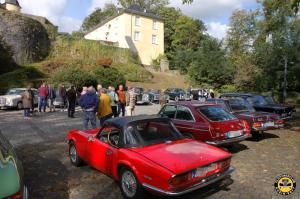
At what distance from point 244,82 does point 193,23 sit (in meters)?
29.8

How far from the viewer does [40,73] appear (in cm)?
3488

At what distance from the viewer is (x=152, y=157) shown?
5.33m

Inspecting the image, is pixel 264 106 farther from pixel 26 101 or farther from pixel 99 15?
pixel 99 15

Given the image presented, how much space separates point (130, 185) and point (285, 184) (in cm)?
318

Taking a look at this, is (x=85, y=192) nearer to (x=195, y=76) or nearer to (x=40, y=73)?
(x=40, y=73)

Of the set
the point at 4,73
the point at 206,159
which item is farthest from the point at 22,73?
the point at 206,159

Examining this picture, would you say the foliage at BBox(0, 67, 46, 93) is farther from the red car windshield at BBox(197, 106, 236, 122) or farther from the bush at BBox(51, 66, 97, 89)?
the red car windshield at BBox(197, 106, 236, 122)

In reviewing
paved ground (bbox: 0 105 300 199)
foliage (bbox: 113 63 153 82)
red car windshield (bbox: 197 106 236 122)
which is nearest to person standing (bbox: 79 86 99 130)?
paved ground (bbox: 0 105 300 199)

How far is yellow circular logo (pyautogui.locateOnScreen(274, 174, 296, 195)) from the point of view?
5934mm

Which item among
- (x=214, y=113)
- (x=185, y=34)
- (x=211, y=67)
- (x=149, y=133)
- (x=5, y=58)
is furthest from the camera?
(x=185, y=34)

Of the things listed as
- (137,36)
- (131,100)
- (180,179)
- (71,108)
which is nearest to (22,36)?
(137,36)

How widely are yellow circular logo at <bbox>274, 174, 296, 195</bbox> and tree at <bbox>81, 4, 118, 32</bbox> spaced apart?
6941 cm

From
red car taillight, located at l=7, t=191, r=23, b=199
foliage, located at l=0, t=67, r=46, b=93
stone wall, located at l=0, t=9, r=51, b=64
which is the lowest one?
red car taillight, located at l=7, t=191, r=23, b=199

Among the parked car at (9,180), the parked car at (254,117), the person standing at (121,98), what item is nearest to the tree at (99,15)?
the person standing at (121,98)
